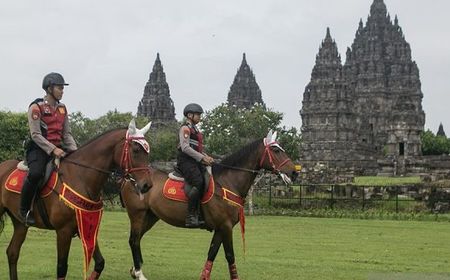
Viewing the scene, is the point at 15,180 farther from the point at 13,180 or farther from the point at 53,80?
the point at 53,80

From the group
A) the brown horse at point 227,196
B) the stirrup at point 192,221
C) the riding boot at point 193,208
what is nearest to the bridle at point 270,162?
the brown horse at point 227,196

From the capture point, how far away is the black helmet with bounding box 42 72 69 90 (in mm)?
10508

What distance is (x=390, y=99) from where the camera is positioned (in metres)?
118

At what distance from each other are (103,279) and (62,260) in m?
2.94

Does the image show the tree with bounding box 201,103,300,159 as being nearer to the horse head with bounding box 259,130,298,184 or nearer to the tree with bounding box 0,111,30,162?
the tree with bounding box 0,111,30,162

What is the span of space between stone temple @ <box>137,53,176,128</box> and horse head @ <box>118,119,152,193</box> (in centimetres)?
11289

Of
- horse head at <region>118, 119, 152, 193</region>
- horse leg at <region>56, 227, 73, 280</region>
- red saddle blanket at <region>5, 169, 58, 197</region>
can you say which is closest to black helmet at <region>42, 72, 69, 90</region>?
horse head at <region>118, 119, 152, 193</region>

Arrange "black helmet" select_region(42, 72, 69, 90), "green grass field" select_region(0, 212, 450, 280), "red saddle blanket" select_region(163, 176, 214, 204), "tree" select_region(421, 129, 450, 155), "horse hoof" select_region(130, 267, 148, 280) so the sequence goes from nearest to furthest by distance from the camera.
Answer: "black helmet" select_region(42, 72, 69, 90) → "red saddle blanket" select_region(163, 176, 214, 204) → "horse hoof" select_region(130, 267, 148, 280) → "green grass field" select_region(0, 212, 450, 280) → "tree" select_region(421, 129, 450, 155)

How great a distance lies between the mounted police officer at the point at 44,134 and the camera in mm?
10195

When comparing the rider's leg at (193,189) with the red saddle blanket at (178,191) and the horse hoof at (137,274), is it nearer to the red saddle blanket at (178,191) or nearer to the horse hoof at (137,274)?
the red saddle blanket at (178,191)

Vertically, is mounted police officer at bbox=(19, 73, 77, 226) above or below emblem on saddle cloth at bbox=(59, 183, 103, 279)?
above

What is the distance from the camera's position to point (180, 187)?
12.7 m

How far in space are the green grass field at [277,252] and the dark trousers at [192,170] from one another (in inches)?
85.7

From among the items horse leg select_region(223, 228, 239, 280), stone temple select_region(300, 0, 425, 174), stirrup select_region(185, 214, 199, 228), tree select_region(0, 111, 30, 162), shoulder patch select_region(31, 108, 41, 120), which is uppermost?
stone temple select_region(300, 0, 425, 174)
